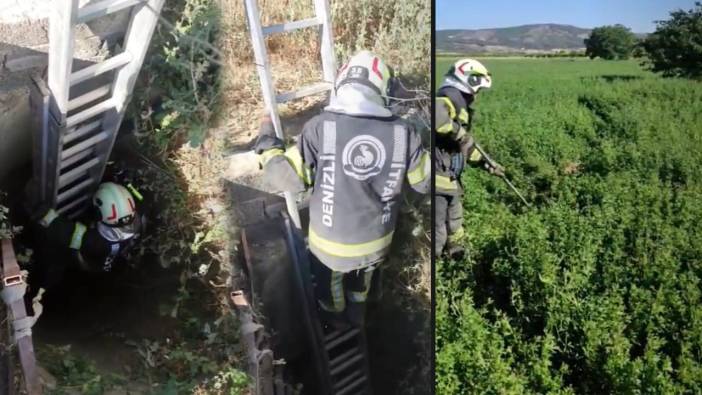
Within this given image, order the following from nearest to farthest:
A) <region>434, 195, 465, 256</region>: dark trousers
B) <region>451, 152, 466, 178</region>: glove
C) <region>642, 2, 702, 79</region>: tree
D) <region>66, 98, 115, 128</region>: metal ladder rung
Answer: <region>66, 98, 115, 128</region>: metal ladder rung, <region>451, 152, 466, 178</region>: glove, <region>434, 195, 465, 256</region>: dark trousers, <region>642, 2, 702, 79</region>: tree

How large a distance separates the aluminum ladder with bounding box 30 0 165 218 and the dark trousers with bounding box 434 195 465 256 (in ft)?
7.45

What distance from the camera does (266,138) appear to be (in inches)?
68.3

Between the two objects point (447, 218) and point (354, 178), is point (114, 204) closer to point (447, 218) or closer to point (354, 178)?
point (354, 178)

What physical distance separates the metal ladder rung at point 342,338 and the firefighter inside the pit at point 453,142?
3.94 ft

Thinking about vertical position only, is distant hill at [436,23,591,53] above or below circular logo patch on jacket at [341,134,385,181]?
above

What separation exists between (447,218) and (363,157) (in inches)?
85.9

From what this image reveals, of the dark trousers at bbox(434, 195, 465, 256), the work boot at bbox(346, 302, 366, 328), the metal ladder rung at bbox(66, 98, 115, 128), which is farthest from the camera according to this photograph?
the dark trousers at bbox(434, 195, 465, 256)

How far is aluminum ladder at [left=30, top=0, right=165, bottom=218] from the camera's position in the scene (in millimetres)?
1565

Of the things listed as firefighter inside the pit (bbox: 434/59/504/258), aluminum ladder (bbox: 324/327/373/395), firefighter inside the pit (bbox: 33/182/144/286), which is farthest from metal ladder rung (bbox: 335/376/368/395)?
firefighter inside the pit (bbox: 434/59/504/258)

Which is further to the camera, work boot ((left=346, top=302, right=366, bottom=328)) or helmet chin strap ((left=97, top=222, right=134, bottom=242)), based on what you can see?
work boot ((left=346, top=302, right=366, bottom=328))

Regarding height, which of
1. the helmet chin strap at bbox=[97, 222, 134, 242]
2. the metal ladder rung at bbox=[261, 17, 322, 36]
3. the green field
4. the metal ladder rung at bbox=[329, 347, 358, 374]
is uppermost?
the metal ladder rung at bbox=[261, 17, 322, 36]

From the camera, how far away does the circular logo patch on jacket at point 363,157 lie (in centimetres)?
174

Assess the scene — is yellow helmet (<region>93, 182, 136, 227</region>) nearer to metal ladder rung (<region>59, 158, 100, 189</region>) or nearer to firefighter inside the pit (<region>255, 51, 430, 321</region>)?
metal ladder rung (<region>59, 158, 100, 189</region>)

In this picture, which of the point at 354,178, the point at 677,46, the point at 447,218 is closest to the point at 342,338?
the point at 354,178
